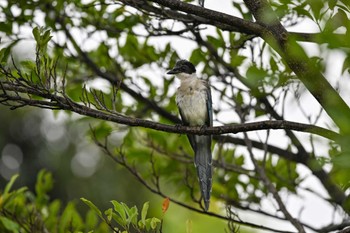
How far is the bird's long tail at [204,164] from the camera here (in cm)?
387

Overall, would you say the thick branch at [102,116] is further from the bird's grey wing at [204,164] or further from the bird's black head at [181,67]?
the bird's black head at [181,67]

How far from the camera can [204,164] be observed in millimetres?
4062

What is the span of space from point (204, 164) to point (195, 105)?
65 centimetres

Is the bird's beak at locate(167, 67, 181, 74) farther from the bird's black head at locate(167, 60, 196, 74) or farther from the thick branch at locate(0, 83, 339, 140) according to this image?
the thick branch at locate(0, 83, 339, 140)

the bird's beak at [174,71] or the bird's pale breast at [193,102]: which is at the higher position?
the bird's pale breast at [193,102]

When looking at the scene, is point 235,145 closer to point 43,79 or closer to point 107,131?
point 107,131

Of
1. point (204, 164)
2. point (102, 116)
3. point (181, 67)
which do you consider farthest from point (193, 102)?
point (102, 116)

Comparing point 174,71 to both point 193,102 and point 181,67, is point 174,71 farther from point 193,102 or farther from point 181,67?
point 193,102

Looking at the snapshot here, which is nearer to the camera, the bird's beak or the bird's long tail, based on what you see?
the bird's long tail

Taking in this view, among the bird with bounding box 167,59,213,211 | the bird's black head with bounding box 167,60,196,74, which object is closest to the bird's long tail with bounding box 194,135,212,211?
the bird with bounding box 167,59,213,211

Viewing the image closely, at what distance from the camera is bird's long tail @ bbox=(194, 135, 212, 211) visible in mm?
3871

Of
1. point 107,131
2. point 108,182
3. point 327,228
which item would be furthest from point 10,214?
point 108,182

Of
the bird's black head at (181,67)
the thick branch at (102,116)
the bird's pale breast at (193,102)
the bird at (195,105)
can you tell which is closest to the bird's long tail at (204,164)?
the bird at (195,105)

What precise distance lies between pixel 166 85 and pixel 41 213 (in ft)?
4.10
